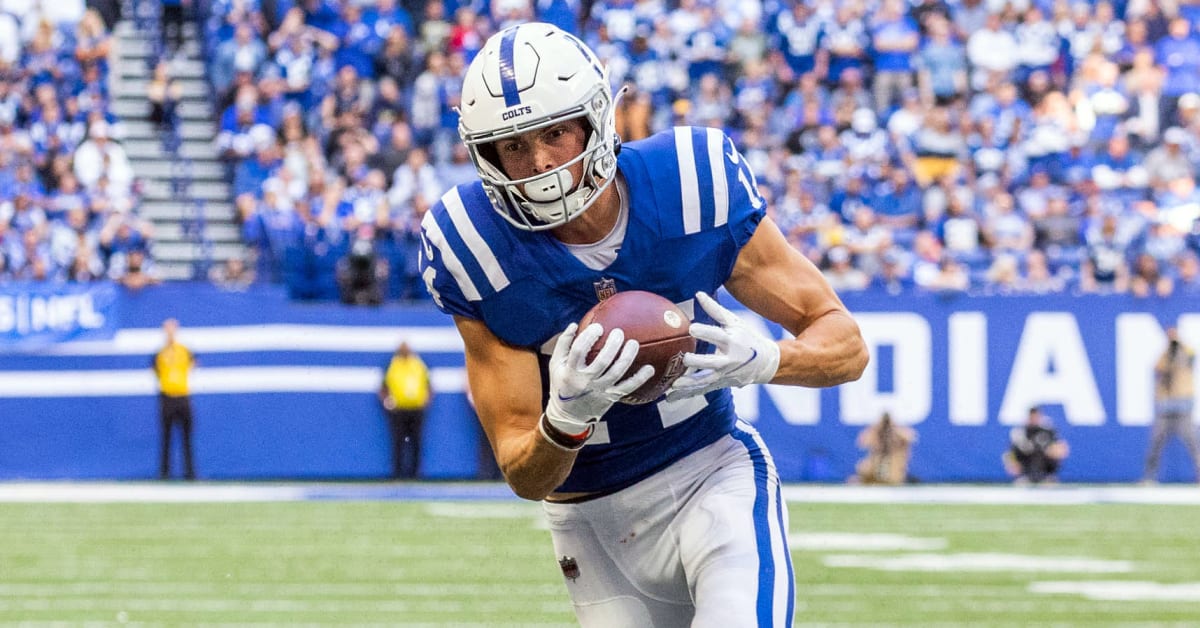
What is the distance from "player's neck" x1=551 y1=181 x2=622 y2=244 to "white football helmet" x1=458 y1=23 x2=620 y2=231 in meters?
0.06

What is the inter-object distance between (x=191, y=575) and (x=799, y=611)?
295 cm

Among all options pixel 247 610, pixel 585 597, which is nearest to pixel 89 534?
pixel 247 610

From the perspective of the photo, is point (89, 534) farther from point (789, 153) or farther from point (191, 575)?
point (789, 153)

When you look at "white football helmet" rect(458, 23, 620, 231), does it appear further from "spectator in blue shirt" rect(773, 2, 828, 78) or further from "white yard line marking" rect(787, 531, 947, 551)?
"spectator in blue shirt" rect(773, 2, 828, 78)

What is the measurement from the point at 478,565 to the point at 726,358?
5627mm

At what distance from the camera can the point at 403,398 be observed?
13.5m

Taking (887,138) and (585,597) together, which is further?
(887,138)

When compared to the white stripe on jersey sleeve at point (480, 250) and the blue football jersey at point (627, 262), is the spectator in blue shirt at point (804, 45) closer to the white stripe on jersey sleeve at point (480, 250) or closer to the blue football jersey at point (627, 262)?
the blue football jersey at point (627, 262)

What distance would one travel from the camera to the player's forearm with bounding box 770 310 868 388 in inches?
135

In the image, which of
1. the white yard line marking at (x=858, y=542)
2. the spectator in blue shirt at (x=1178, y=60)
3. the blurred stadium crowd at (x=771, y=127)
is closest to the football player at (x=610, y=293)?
the white yard line marking at (x=858, y=542)

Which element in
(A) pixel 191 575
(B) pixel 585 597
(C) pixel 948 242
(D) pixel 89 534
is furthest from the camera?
(C) pixel 948 242

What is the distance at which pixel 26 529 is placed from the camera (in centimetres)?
1034

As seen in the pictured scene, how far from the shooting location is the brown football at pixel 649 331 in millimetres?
3230

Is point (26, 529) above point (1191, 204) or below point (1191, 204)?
below
